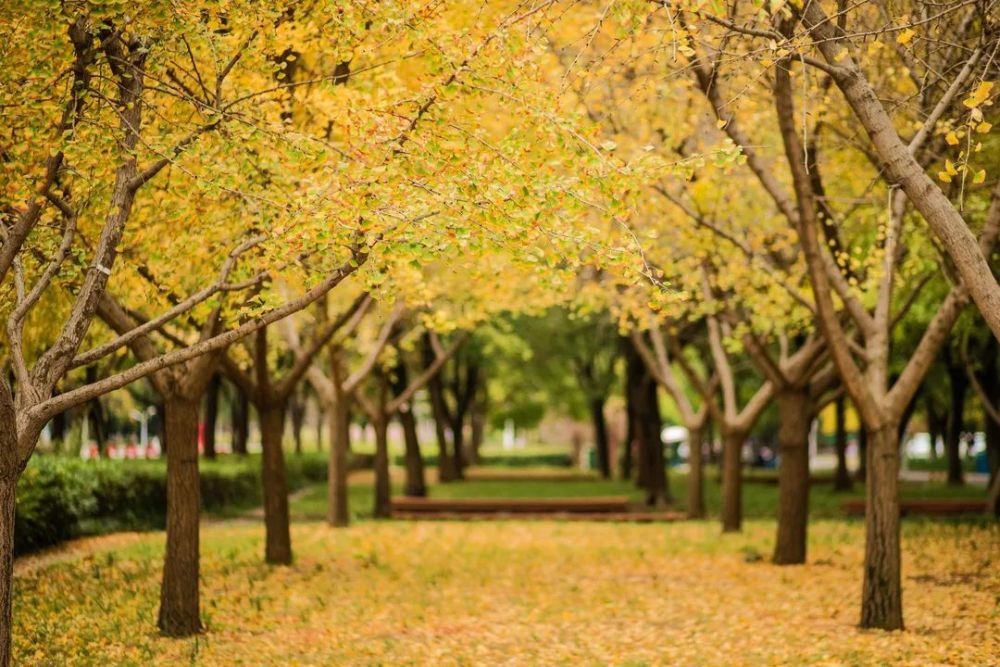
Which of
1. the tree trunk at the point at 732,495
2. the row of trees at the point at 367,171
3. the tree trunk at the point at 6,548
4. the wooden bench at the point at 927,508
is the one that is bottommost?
the wooden bench at the point at 927,508

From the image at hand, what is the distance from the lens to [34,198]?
287 inches

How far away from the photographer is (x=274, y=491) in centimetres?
1414

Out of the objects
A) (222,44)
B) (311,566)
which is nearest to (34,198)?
(222,44)

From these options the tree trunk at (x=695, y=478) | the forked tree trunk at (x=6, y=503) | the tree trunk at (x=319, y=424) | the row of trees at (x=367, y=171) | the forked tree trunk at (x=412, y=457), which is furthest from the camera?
the tree trunk at (x=319, y=424)

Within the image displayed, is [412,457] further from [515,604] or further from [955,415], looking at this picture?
[955,415]

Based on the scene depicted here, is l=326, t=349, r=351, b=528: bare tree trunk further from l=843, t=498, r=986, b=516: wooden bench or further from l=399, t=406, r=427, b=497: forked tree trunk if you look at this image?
l=843, t=498, r=986, b=516: wooden bench

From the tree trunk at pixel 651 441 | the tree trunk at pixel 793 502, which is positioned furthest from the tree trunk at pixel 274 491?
the tree trunk at pixel 651 441

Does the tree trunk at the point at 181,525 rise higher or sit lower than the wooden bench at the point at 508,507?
higher

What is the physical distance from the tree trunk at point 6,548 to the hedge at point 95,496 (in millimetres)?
6804

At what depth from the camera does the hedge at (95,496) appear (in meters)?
13.6

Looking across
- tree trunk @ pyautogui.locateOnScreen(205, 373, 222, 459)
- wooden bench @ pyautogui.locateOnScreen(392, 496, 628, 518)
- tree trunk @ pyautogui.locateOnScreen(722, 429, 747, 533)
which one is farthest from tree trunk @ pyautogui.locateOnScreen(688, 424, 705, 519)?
tree trunk @ pyautogui.locateOnScreen(205, 373, 222, 459)

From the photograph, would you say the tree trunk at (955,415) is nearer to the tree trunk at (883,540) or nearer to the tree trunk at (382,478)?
the tree trunk at (382,478)

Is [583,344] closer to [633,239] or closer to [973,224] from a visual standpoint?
→ [973,224]

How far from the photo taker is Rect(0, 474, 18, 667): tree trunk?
21.8 feet
